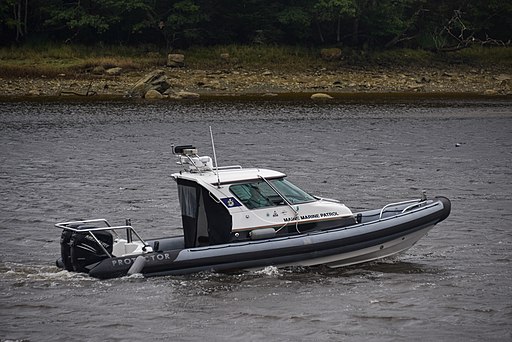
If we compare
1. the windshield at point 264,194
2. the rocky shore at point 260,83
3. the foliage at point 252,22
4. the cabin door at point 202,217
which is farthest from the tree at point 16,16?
the windshield at point 264,194

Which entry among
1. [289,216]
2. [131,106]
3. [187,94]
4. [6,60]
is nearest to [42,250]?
[289,216]

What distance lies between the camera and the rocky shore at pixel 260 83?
51.4 meters

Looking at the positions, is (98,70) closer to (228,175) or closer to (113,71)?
(113,71)

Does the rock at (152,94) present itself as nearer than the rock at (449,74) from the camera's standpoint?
Yes

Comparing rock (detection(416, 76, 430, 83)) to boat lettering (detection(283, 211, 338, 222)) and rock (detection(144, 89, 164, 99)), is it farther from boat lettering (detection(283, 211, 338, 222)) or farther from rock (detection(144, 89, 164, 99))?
boat lettering (detection(283, 211, 338, 222))

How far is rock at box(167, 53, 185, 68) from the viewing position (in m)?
57.5

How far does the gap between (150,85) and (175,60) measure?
→ 25.0ft

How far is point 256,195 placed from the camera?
55.0ft

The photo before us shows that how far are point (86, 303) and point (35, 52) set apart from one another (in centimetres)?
4604

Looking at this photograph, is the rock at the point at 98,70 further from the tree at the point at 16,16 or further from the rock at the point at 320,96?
the rock at the point at 320,96

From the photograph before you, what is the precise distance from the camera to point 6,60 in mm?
57344

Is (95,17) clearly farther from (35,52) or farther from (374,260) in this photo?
(374,260)

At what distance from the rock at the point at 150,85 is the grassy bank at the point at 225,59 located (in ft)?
18.9

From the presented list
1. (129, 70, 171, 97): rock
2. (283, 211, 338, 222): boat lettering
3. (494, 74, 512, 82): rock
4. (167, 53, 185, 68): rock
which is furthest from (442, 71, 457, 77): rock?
(283, 211, 338, 222): boat lettering
